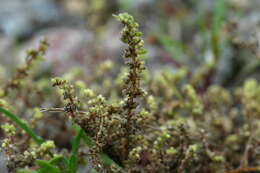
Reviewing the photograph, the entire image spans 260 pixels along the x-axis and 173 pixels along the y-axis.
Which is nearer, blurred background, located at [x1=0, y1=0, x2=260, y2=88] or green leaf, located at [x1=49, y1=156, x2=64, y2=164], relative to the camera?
green leaf, located at [x1=49, y1=156, x2=64, y2=164]

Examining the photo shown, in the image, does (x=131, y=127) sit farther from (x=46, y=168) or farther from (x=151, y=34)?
(x=151, y=34)

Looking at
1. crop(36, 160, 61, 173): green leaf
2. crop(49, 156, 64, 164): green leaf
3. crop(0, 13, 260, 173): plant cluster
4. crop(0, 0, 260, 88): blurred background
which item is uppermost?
crop(0, 0, 260, 88): blurred background

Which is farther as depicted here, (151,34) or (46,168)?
(151,34)

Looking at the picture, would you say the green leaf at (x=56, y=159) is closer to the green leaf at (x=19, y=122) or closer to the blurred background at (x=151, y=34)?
the green leaf at (x=19, y=122)

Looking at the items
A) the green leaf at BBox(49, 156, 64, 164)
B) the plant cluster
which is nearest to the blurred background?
the plant cluster

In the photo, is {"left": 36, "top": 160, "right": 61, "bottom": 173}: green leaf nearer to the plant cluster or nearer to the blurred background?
the plant cluster

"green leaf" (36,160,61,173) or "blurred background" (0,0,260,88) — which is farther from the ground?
"blurred background" (0,0,260,88)

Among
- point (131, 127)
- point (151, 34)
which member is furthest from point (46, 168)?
point (151, 34)

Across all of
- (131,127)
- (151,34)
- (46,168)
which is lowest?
(46,168)
